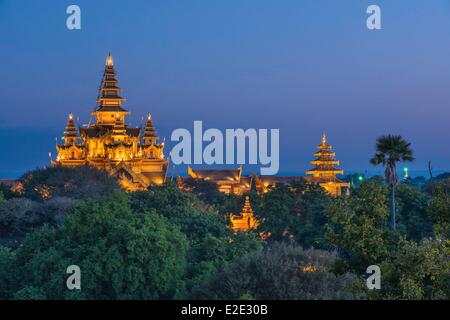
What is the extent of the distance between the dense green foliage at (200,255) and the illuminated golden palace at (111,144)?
35.7 metres

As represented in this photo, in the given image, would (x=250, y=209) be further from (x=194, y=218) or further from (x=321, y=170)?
(x=321, y=170)

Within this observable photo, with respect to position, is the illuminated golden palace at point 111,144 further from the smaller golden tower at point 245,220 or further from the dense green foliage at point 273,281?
the dense green foliage at point 273,281

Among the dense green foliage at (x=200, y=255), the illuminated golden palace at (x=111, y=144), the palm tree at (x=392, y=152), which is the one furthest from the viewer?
the illuminated golden palace at (x=111, y=144)

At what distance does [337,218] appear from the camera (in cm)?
2133

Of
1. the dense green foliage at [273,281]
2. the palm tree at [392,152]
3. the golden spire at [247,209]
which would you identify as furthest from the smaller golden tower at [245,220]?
the dense green foliage at [273,281]

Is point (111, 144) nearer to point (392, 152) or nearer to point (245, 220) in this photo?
point (245, 220)

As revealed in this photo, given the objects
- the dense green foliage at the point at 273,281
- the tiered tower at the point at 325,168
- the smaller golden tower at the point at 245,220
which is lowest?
the dense green foliage at the point at 273,281

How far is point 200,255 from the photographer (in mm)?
34312

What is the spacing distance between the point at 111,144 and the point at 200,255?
52306mm

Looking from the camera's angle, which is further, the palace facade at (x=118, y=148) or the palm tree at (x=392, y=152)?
the palace facade at (x=118, y=148)

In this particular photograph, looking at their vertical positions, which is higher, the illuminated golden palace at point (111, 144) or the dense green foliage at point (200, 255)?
the illuminated golden palace at point (111, 144)

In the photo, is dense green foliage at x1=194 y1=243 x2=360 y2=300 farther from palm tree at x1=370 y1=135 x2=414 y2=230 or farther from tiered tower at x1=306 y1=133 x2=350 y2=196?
tiered tower at x1=306 y1=133 x2=350 y2=196

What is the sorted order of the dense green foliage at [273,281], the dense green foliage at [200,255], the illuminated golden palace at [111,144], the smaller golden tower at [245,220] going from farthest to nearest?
the illuminated golden palace at [111,144] → the smaller golden tower at [245,220] → the dense green foliage at [273,281] → the dense green foliage at [200,255]

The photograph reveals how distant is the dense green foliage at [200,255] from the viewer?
2075 cm
